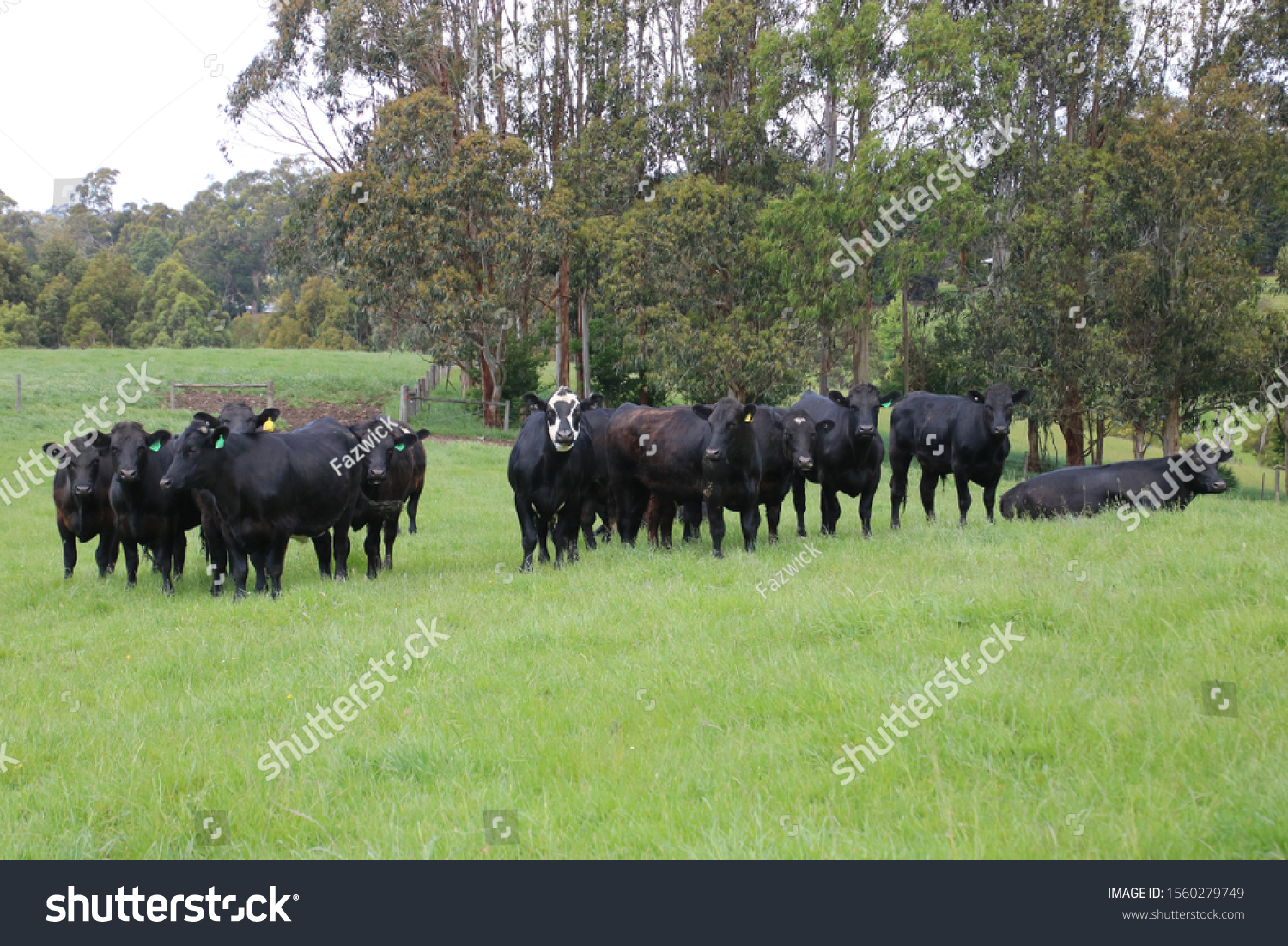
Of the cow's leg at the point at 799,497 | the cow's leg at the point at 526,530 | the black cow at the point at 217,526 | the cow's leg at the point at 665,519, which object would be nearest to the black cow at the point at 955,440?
the cow's leg at the point at 799,497

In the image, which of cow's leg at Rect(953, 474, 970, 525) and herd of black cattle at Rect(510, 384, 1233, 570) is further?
cow's leg at Rect(953, 474, 970, 525)

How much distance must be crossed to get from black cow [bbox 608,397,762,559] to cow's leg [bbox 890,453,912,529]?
9.30 feet

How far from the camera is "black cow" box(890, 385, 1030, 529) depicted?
13.6 m

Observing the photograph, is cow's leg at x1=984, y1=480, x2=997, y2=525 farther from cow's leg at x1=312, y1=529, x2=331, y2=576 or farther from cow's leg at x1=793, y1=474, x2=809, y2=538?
cow's leg at x1=312, y1=529, x2=331, y2=576

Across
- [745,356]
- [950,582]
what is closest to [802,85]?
[745,356]

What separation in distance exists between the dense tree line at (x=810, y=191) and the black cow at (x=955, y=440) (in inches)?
460

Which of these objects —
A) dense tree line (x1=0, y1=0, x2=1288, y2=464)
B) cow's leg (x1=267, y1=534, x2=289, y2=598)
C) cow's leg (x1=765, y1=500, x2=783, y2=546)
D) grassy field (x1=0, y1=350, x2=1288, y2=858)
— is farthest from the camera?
dense tree line (x1=0, y1=0, x2=1288, y2=464)

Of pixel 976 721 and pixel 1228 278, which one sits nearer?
pixel 976 721

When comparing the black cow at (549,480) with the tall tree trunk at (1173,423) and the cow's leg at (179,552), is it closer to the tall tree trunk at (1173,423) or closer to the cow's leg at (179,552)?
the cow's leg at (179,552)

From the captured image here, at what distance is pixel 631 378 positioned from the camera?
3953 cm

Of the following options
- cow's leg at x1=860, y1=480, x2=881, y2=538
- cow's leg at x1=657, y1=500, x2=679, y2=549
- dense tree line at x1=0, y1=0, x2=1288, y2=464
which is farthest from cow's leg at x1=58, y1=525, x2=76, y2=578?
dense tree line at x1=0, y1=0, x2=1288, y2=464

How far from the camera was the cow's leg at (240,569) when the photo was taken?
9.95 meters

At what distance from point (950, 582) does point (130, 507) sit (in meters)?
8.55

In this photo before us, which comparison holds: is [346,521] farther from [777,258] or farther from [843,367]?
[843,367]
